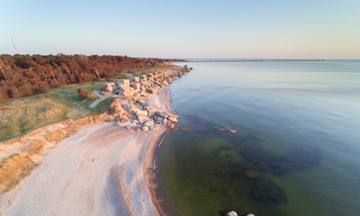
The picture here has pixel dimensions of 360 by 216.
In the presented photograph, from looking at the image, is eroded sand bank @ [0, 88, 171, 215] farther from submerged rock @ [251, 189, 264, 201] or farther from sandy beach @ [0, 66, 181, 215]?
submerged rock @ [251, 189, 264, 201]

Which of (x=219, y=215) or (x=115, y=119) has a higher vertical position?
(x=115, y=119)

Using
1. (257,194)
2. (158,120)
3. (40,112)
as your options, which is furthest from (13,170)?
(257,194)

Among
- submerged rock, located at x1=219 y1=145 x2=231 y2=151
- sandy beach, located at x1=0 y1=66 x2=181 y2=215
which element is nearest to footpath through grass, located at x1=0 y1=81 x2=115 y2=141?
sandy beach, located at x1=0 y1=66 x2=181 y2=215

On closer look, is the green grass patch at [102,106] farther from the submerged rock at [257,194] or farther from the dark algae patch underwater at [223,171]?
the submerged rock at [257,194]

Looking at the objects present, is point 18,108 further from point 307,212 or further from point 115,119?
point 307,212

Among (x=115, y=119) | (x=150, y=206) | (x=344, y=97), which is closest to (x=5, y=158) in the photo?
(x=115, y=119)

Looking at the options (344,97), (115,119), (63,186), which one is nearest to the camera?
(63,186)
